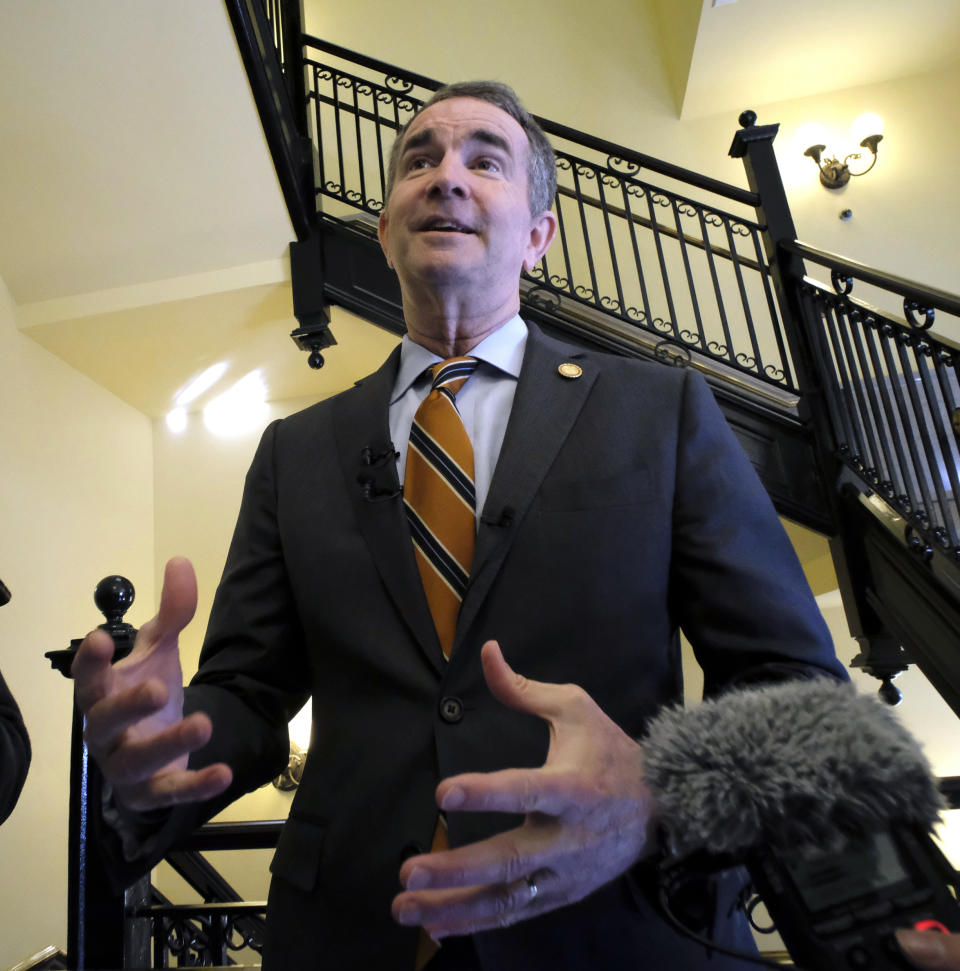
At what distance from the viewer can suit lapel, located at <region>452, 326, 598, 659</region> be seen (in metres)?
0.91

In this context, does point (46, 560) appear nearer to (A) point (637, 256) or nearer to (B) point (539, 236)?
(A) point (637, 256)

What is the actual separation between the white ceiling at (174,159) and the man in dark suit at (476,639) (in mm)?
2348

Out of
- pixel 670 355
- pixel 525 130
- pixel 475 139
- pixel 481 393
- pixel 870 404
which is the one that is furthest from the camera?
pixel 670 355

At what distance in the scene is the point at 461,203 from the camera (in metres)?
1.17

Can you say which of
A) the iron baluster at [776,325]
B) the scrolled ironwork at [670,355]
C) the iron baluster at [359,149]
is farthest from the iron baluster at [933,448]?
the iron baluster at [359,149]

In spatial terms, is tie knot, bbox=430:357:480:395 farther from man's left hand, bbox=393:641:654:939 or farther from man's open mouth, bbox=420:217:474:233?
man's left hand, bbox=393:641:654:939

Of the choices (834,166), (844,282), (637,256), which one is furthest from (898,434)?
(834,166)

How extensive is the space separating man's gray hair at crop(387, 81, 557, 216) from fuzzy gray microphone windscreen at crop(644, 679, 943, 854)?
40.4 inches

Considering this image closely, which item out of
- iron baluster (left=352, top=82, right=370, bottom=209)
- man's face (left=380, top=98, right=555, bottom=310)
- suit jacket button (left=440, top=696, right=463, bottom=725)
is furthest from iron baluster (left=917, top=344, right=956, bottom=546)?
iron baluster (left=352, top=82, right=370, bottom=209)

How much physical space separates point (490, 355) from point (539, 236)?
368mm

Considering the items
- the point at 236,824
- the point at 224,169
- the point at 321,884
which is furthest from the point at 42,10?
the point at 321,884

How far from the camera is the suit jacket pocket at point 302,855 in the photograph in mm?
885

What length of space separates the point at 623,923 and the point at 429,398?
73 centimetres

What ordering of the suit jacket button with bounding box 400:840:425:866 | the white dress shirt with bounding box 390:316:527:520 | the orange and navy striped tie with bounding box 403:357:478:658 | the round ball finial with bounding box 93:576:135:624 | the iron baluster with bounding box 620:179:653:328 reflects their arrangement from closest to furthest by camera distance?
the suit jacket button with bounding box 400:840:425:866, the orange and navy striped tie with bounding box 403:357:478:658, the white dress shirt with bounding box 390:316:527:520, the round ball finial with bounding box 93:576:135:624, the iron baluster with bounding box 620:179:653:328
